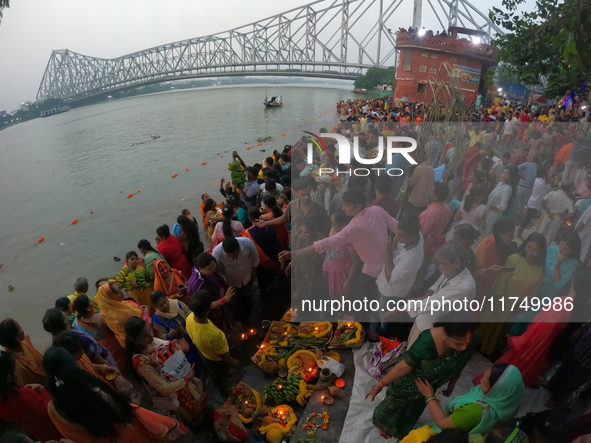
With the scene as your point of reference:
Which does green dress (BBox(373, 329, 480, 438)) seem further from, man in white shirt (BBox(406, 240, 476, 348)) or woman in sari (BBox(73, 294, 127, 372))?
woman in sari (BBox(73, 294, 127, 372))

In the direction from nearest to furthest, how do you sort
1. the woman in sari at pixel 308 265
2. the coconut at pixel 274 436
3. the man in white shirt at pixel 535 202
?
the coconut at pixel 274 436, the woman in sari at pixel 308 265, the man in white shirt at pixel 535 202

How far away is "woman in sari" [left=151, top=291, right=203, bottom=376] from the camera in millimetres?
2543

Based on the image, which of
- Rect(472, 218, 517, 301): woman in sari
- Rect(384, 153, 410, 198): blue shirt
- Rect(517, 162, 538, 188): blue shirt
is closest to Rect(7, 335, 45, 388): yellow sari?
Rect(472, 218, 517, 301): woman in sari

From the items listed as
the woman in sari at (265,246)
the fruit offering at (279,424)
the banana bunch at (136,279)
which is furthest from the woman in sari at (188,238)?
the fruit offering at (279,424)

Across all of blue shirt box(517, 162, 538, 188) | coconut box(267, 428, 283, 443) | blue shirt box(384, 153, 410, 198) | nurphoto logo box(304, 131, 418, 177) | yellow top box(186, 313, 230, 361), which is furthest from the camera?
blue shirt box(384, 153, 410, 198)

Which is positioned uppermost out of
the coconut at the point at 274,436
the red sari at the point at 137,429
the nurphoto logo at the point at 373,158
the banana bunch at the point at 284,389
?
the nurphoto logo at the point at 373,158

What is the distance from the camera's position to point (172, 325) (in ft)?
8.77

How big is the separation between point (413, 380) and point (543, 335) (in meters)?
0.85

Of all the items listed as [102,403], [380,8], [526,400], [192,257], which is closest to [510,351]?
[526,400]

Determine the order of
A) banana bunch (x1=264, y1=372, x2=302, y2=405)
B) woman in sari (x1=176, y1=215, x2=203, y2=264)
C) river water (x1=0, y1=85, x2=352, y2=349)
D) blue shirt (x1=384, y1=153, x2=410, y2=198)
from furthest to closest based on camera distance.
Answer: river water (x1=0, y1=85, x2=352, y2=349), blue shirt (x1=384, y1=153, x2=410, y2=198), woman in sari (x1=176, y1=215, x2=203, y2=264), banana bunch (x1=264, y1=372, x2=302, y2=405)

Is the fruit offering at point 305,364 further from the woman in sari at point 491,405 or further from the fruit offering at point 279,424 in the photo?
the woman in sari at point 491,405

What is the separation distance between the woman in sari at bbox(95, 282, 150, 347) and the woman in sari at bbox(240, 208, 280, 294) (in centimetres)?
121

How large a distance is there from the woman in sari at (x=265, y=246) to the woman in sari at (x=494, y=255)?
6.04 feet

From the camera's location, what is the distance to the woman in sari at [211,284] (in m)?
2.80
